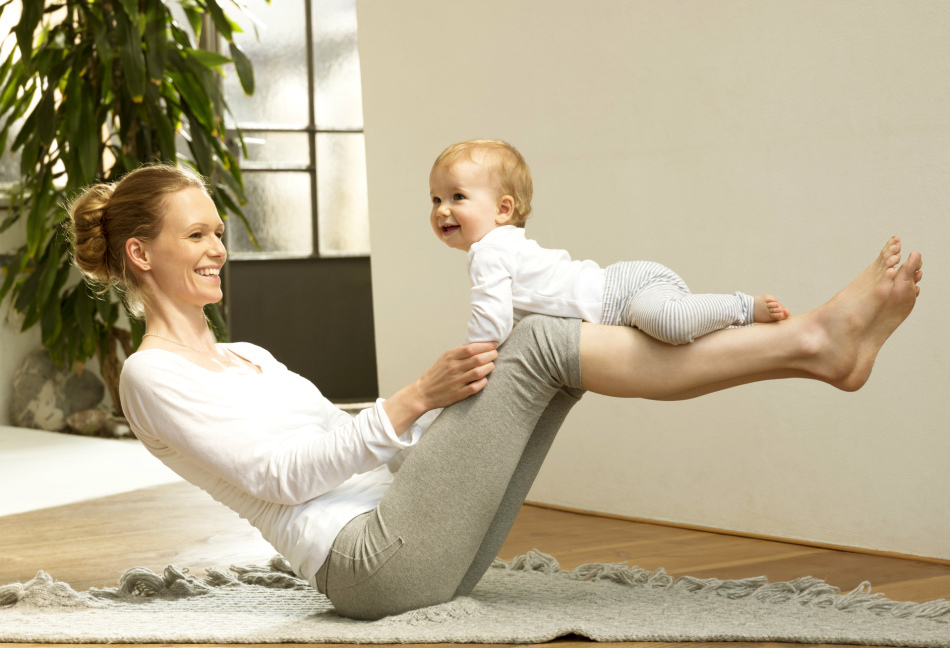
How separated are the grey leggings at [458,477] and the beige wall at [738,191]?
3.47 feet

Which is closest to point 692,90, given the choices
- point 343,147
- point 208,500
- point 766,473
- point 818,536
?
point 766,473

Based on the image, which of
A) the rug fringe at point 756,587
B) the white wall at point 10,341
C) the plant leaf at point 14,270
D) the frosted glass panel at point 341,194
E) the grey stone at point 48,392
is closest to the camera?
the rug fringe at point 756,587

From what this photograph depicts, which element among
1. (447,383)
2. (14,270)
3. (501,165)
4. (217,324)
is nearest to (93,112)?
(14,270)

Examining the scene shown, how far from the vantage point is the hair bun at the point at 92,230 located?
1786 mm

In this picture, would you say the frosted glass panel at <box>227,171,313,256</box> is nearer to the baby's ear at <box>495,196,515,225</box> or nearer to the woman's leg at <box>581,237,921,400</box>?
the baby's ear at <box>495,196,515,225</box>

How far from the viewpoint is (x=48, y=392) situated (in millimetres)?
5031

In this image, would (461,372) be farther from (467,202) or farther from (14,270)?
(14,270)

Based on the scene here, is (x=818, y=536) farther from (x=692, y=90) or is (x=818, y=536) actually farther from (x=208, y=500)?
(x=208, y=500)

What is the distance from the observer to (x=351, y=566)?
158 centimetres

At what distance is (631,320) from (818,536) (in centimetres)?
117

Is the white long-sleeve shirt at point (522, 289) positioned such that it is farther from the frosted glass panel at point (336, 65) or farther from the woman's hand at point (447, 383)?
the frosted glass panel at point (336, 65)

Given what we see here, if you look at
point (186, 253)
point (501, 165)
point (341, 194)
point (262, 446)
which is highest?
point (341, 194)

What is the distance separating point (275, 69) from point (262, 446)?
12.9 feet

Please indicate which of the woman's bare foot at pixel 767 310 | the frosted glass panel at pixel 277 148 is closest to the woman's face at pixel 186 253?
the woman's bare foot at pixel 767 310
